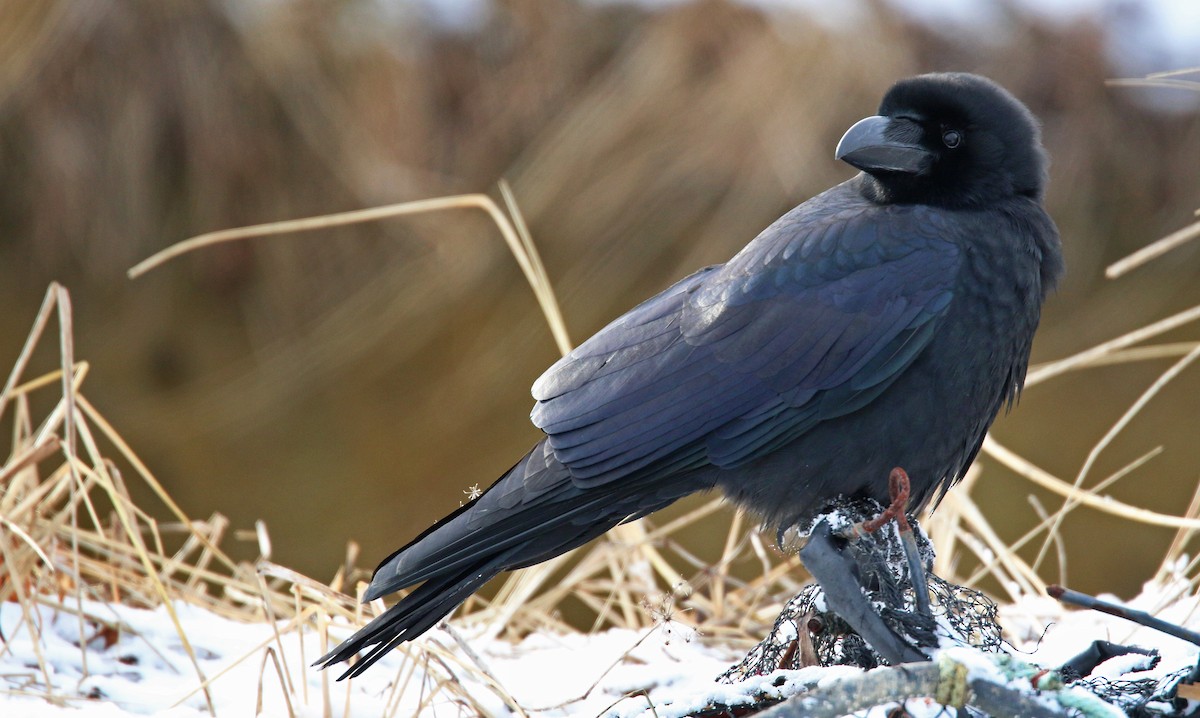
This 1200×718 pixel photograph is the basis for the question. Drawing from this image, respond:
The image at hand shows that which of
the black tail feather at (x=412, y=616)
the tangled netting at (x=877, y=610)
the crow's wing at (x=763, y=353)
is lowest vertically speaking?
the tangled netting at (x=877, y=610)

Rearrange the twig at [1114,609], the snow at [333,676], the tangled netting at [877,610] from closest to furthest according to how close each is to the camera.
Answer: the twig at [1114,609] → the tangled netting at [877,610] → the snow at [333,676]

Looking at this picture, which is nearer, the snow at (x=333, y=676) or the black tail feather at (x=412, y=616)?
the black tail feather at (x=412, y=616)

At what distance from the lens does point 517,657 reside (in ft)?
10.2

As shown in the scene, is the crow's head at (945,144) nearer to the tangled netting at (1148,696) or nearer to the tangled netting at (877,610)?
the tangled netting at (877,610)

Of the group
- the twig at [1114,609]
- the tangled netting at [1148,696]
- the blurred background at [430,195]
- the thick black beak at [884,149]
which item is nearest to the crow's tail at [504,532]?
the thick black beak at [884,149]

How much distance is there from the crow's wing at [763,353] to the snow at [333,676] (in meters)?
0.44

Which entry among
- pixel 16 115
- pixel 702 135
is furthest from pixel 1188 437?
pixel 16 115

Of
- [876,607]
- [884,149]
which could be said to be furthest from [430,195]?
[876,607]

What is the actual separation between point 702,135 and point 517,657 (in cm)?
490

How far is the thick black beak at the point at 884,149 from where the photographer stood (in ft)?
9.02

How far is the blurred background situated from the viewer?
23.1 ft

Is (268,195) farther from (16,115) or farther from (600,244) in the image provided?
(600,244)

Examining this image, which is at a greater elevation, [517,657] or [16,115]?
[16,115]

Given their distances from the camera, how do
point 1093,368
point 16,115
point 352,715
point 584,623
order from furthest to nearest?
point 1093,368 < point 16,115 < point 584,623 < point 352,715
